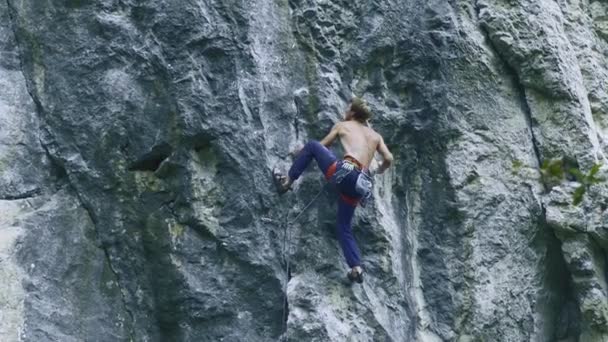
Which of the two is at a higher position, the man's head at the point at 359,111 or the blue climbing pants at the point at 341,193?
the man's head at the point at 359,111

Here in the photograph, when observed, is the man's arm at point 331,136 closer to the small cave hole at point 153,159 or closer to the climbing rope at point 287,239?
the climbing rope at point 287,239

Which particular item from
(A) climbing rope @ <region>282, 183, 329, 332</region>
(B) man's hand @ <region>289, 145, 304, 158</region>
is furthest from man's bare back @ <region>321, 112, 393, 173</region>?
(A) climbing rope @ <region>282, 183, 329, 332</region>

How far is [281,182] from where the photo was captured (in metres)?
8.92

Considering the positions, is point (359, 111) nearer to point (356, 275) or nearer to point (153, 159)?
point (356, 275)

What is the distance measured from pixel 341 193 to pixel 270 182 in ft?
2.38

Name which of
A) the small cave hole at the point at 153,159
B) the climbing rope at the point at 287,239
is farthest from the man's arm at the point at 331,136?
the small cave hole at the point at 153,159

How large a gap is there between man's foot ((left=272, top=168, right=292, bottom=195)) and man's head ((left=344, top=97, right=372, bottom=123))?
2.92ft

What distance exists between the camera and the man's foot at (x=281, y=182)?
8906mm

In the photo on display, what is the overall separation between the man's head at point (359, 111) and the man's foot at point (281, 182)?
2.92 feet

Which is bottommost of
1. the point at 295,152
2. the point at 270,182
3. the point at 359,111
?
the point at 270,182

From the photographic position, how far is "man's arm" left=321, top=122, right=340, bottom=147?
8.91 m

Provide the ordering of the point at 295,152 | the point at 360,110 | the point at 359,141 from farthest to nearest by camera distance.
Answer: the point at 295,152, the point at 360,110, the point at 359,141

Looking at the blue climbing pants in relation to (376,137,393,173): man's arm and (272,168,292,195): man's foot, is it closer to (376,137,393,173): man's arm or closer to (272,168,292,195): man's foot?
(272,168,292,195): man's foot

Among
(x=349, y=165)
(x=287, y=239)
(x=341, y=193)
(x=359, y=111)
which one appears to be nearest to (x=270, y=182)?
(x=287, y=239)
